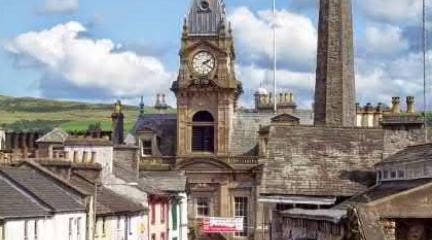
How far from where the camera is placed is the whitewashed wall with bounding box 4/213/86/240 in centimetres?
4162

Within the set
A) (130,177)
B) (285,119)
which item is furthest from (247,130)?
(130,177)

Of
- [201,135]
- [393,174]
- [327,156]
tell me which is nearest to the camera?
[393,174]

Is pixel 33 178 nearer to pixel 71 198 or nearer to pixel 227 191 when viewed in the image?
pixel 71 198

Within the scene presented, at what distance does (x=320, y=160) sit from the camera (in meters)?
46.5

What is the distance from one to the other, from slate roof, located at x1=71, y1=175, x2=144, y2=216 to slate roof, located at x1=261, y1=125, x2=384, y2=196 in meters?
9.45

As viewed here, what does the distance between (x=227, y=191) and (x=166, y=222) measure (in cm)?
1883

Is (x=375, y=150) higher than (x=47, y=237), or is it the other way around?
(x=375, y=150)

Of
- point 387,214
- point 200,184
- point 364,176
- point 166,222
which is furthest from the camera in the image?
point 200,184

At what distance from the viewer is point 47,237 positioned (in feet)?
150

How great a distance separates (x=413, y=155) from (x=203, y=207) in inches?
2028

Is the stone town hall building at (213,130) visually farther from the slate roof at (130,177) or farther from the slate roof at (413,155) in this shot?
the slate roof at (413,155)

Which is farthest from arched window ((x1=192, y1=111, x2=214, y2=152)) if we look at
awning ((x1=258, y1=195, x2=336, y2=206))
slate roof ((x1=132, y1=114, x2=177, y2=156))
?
awning ((x1=258, y1=195, x2=336, y2=206))

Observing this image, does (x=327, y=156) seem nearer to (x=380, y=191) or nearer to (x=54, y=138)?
(x=380, y=191)

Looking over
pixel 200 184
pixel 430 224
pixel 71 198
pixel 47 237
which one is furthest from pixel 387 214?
pixel 200 184
